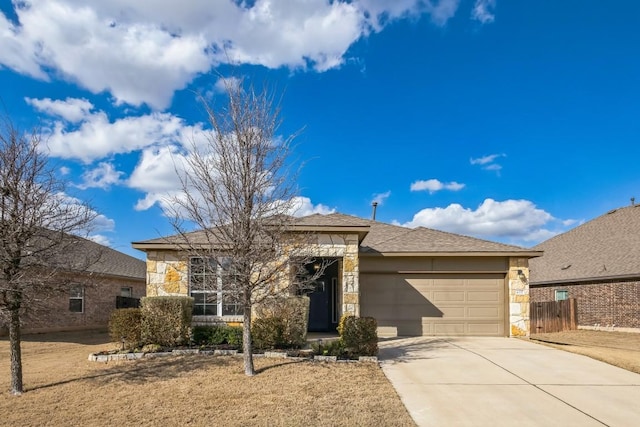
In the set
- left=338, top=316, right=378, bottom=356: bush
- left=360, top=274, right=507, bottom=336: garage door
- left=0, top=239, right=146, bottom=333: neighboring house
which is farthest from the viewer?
left=0, top=239, right=146, bottom=333: neighboring house

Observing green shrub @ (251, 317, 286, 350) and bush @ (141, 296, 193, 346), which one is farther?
bush @ (141, 296, 193, 346)

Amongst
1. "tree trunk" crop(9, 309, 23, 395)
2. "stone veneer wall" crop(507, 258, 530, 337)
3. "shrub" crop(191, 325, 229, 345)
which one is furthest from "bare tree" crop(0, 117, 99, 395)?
"stone veneer wall" crop(507, 258, 530, 337)

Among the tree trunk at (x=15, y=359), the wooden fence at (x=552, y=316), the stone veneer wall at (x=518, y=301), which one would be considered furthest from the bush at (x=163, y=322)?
the wooden fence at (x=552, y=316)

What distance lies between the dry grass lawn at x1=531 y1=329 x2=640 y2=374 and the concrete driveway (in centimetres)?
51

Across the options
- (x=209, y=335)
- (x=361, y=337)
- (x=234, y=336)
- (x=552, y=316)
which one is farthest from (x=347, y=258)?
(x=552, y=316)

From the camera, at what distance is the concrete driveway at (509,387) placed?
19.7 feet

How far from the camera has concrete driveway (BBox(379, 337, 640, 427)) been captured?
237 inches

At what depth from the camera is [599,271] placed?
62.8 feet

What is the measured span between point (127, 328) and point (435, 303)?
29.2 ft

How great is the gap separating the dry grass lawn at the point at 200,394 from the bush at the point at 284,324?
3.09 ft

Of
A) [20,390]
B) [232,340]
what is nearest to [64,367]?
[20,390]

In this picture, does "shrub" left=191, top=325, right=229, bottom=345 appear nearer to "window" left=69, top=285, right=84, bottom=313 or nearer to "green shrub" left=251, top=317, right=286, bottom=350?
"green shrub" left=251, top=317, right=286, bottom=350

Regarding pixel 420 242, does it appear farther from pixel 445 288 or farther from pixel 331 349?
pixel 331 349

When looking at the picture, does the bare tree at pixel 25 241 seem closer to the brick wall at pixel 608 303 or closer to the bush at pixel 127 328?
the bush at pixel 127 328
